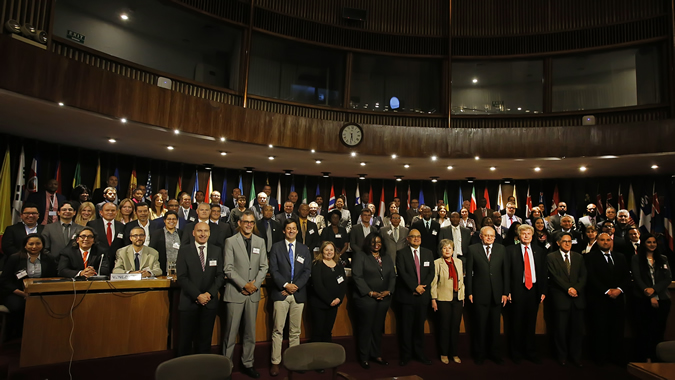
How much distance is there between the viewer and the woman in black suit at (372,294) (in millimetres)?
4445

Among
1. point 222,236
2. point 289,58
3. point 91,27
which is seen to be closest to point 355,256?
point 222,236

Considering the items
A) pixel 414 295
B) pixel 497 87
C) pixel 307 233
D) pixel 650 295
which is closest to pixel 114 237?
pixel 307 233

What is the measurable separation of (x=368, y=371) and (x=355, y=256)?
3.75 ft

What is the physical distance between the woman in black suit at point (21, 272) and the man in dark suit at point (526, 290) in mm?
4671

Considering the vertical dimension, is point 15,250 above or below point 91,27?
below

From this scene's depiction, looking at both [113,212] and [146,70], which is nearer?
[113,212]

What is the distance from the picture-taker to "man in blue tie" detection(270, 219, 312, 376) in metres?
4.14

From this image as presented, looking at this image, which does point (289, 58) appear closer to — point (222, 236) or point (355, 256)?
point (222, 236)

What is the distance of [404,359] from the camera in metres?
4.52

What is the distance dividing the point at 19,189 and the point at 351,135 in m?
5.48

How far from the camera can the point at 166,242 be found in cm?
450

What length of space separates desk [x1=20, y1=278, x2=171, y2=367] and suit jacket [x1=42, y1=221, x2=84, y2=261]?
979mm

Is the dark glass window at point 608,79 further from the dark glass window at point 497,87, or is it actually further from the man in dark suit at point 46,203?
the man in dark suit at point 46,203

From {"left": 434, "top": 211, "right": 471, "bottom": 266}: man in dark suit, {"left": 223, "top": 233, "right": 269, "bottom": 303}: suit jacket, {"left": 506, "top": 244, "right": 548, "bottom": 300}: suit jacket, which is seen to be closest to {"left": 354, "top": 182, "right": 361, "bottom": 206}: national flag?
{"left": 434, "top": 211, "right": 471, "bottom": 266}: man in dark suit
